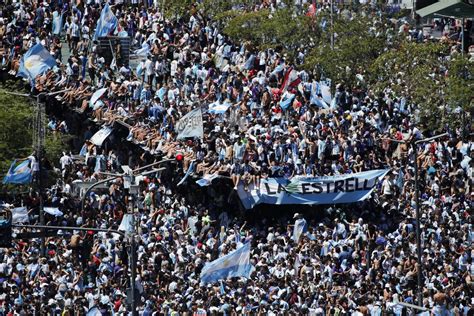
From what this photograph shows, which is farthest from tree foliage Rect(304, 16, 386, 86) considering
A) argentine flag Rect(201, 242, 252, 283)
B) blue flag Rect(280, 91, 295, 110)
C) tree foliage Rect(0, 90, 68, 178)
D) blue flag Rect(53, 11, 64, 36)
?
argentine flag Rect(201, 242, 252, 283)

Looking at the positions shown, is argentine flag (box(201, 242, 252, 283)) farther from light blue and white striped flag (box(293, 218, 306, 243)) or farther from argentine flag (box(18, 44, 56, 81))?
argentine flag (box(18, 44, 56, 81))

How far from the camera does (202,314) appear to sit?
3284 centimetres

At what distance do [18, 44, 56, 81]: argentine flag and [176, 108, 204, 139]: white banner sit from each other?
304 inches

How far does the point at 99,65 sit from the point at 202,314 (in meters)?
22.6

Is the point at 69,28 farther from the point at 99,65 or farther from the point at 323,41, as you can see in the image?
the point at 323,41

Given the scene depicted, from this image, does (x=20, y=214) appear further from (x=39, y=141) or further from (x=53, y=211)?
(x=39, y=141)

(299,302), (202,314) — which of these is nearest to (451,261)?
(299,302)

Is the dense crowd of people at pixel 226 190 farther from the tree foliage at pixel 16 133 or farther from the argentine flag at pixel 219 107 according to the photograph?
the tree foliage at pixel 16 133

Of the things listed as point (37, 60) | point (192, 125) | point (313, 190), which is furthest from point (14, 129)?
point (313, 190)

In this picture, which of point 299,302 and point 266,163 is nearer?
point 299,302

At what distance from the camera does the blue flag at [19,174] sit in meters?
45.5

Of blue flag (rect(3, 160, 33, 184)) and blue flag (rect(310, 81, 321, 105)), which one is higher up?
blue flag (rect(310, 81, 321, 105))

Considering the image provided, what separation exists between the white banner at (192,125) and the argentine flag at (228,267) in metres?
11.4

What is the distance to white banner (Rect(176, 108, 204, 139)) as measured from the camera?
43875 mm
